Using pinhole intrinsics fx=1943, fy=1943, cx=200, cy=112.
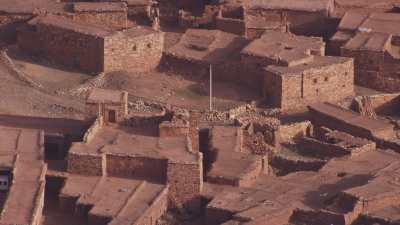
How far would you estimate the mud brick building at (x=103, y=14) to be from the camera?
229 ft

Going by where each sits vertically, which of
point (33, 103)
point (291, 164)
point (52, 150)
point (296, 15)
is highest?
point (296, 15)

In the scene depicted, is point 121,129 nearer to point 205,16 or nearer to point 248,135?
point 248,135

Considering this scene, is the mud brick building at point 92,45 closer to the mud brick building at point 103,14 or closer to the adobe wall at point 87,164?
the mud brick building at point 103,14

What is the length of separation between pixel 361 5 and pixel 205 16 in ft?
20.5

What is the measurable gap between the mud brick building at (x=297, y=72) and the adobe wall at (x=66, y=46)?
5.14m

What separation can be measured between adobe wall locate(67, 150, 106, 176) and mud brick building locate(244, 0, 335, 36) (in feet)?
51.7

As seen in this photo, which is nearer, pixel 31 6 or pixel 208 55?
pixel 208 55

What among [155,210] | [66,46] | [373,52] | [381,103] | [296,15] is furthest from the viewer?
[296,15]

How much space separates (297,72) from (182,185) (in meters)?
9.89

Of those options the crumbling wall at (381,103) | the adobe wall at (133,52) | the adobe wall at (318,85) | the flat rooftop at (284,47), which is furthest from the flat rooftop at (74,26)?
the crumbling wall at (381,103)

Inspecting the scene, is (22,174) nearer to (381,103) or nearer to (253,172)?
(253,172)

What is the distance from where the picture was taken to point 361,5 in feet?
240

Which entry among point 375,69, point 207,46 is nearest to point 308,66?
point 375,69

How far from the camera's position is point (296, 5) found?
71.6 meters
